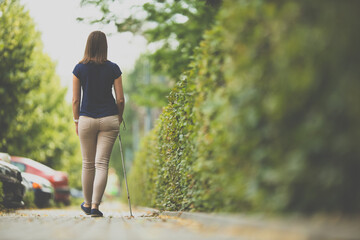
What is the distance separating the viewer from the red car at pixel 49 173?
630 inches

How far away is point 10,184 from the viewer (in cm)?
1002

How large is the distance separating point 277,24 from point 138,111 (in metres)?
56.6

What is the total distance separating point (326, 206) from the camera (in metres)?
3.38

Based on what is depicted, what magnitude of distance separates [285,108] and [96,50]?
14.4 ft

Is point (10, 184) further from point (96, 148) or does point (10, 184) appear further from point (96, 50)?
point (96, 50)

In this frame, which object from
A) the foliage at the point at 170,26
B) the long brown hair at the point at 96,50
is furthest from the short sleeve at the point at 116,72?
the foliage at the point at 170,26

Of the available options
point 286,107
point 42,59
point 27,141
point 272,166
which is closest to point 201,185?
point 272,166

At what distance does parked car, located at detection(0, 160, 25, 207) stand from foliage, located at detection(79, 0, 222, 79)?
3794 millimetres

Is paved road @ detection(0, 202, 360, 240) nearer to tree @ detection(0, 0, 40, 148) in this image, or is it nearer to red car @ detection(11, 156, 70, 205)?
red car @ detection(11, 156, 70, 205)

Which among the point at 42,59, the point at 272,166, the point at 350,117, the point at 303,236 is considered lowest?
the point at 303,236

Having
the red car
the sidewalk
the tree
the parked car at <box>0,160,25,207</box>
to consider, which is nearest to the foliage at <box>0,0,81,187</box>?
the tree

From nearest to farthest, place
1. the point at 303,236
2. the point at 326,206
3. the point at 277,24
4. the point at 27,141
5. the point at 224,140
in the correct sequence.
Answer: the point at 303,236, the point at 326,206, the point at 277,24, the point at 224,140, the point at 27,141

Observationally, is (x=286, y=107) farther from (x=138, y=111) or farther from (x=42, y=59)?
(x=138, y=111)

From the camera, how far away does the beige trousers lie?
732 cm
